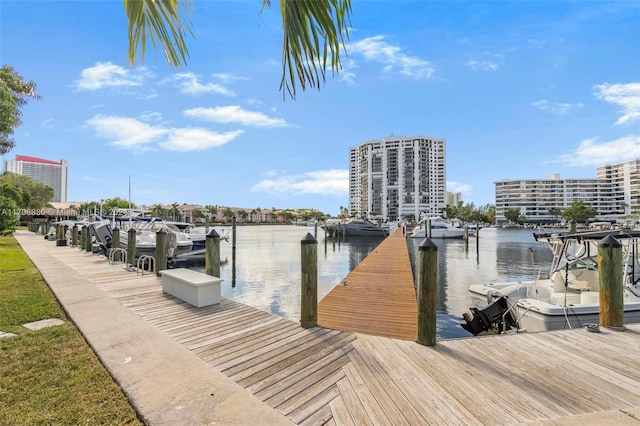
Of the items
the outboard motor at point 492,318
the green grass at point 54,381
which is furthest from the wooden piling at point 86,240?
the outboard motor at point 492,318

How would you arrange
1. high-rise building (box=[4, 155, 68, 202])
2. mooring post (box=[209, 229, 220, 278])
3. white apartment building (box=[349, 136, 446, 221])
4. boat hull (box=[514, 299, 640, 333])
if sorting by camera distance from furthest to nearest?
white apartment building (box=[349, 136, 446, 221]), high-rise building (box=[4, 155, 68, 202]), mooring post (box=[209, 229, 220, 278]), boat hull (box=[514, 299, 640, 333])

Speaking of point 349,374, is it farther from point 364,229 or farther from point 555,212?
point 555,212

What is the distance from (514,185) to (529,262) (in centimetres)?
13100

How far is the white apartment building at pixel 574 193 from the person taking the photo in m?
126

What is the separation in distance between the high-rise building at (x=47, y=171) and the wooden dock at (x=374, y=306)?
140 m

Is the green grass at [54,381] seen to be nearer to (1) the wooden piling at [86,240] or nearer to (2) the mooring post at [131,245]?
(2) the mooring post at [131,245]

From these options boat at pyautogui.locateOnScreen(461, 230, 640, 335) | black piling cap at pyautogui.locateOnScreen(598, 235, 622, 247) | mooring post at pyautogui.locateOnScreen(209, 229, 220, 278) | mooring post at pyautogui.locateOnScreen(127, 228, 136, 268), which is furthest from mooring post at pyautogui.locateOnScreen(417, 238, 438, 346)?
mooring post at pyautogui.locateOnScreen(127, 228, 136, 268)

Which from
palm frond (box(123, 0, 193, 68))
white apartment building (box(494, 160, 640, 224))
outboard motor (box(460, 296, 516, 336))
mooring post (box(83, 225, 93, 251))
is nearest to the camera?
palm frond (box(123, 0, 193, 68))

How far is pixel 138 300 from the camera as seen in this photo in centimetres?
612

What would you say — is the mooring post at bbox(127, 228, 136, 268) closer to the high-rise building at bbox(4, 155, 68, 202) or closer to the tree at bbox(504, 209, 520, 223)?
the high-rise building at bbox(4, 155, 68, 202)

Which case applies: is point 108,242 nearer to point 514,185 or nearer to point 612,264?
point 612,264

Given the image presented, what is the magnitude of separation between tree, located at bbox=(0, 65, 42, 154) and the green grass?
7.22 meters

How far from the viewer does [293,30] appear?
1423 mm

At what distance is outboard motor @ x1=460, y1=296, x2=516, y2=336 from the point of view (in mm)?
7371
